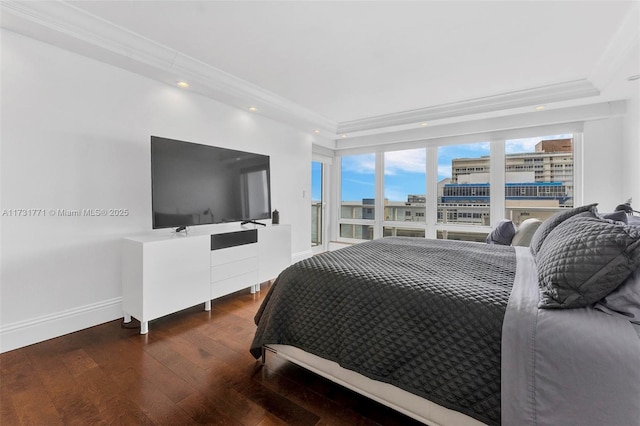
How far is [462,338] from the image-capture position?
3.92 feet

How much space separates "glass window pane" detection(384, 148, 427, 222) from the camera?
5.17 meters

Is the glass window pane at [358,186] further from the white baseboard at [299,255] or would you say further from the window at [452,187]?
the white baseboard at [299,255]

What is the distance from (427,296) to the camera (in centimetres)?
134

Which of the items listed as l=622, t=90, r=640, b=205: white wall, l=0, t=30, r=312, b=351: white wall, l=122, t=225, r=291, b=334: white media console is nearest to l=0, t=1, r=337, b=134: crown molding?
l=0, t=30, r=312, b=351: white wall

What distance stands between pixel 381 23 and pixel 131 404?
9.76ft

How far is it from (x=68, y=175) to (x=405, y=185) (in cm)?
477

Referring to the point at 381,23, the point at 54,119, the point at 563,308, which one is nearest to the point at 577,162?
the point at 381,23

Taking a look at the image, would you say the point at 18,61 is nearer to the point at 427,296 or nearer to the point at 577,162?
the point at 427,296

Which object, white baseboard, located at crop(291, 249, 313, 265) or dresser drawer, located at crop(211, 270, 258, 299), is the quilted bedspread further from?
white baseboard, located at crop(291, 249, 313, 265)

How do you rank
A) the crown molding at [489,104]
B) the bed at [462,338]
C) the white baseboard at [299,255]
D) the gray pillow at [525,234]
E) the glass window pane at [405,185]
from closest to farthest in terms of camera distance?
1. the bed at [462,338]
2. the gray pillow at [525,234]
3. the crown molding at [489,104]
4. the white baseboard at [299,255]
5. the glass window pane at [405,185]

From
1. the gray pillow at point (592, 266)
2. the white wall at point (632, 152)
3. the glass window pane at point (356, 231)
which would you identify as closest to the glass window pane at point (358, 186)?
the glass window pane at point (356, 231)

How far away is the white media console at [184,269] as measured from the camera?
2.38 meters

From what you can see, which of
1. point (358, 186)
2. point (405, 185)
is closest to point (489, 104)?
point (405, 185)

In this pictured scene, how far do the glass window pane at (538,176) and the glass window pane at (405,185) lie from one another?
4.23 ft
